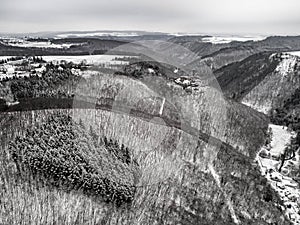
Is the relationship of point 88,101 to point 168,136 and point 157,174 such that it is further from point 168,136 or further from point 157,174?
point 157,174

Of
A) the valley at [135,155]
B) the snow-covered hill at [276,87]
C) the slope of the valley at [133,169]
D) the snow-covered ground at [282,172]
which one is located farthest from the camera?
the snow-covered hill at [276,87]

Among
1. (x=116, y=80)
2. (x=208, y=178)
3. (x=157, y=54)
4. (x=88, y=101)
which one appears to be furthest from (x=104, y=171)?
(x=157, y=54)

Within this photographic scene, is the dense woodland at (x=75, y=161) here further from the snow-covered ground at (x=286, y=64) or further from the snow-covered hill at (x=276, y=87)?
the snow-covered ground at (x=286, y=64)

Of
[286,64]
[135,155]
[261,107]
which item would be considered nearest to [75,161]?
[135,155]

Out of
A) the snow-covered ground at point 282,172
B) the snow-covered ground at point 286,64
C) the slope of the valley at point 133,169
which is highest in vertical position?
the snow-covered ground at point 286,64

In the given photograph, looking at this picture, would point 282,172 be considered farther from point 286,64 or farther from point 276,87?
point 286,64

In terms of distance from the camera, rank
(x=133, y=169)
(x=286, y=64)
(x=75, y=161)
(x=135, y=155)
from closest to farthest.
→ (x=75, y=161) < (x=133, y=169) < (x=135, y=155) < (x=286, y=64)

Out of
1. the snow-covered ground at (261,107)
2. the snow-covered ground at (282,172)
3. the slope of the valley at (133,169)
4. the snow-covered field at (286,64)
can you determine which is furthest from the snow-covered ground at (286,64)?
the slope of the valley at (133,169)

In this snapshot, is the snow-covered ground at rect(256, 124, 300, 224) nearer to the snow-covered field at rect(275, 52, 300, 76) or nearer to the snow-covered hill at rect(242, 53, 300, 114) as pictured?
the snow-covered hill at rect(242, 53, 300, 114)
